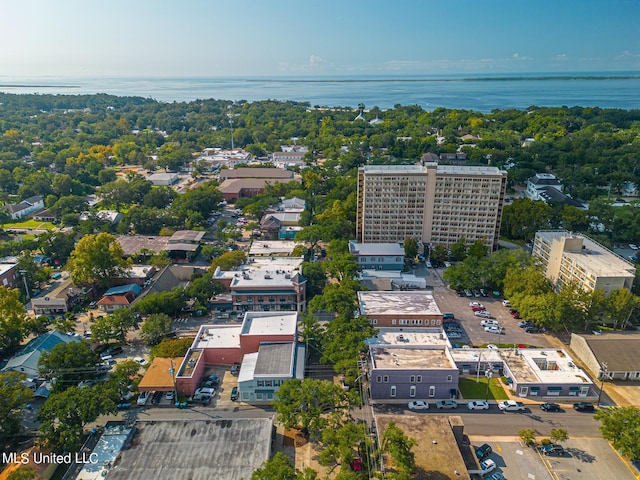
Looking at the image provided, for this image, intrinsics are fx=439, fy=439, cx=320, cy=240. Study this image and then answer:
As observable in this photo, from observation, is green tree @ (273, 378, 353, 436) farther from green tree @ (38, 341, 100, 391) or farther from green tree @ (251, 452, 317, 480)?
green tree @ (38, 341, 100, 391)

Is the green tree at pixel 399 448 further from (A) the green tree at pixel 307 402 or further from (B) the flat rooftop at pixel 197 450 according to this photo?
(B) the flat rooftop at pixel 197 450

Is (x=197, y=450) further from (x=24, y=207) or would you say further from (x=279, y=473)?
(x=24, y=207)

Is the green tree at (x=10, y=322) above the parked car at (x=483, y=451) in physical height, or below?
above

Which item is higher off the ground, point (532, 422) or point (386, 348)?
point (386, 348)

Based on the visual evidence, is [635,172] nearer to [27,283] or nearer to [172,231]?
[172,231]

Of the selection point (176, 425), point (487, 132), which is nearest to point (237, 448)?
point (176, 425)

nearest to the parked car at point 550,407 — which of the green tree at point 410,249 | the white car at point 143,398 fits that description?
the green tree at point 410,249
